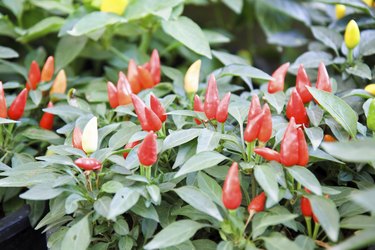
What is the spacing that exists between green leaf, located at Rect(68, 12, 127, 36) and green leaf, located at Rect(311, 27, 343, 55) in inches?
17.9

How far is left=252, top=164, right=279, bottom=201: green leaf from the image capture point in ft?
2.13

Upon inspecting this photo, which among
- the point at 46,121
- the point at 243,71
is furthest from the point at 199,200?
the point at 46,121

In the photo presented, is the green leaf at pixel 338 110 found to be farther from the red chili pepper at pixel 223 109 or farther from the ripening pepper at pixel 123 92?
the ripening pepper at pixel 123 92

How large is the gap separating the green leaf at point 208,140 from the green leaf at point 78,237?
195 millimetres

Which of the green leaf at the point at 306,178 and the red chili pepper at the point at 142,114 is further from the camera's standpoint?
the red chili pepper at the point at 142,114

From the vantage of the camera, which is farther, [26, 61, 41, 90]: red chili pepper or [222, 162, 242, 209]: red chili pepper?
[26, 61, 41, 90]: red chili pepper

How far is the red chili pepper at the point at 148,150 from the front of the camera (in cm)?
71

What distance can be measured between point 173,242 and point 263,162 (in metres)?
0.21

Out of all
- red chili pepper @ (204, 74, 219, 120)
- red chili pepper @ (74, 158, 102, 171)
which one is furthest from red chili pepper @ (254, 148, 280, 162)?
red chili pepper @ (74, 158, 102, 171)

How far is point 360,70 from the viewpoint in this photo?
1.02m

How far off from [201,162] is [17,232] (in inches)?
16.1

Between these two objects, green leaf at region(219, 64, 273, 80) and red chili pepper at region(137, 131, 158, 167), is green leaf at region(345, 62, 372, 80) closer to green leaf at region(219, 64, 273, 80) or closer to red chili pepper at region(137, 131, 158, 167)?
green leaf at region(219, 64, 273, 80)

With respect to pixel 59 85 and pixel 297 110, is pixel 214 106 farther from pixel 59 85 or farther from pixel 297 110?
pixel 59 85

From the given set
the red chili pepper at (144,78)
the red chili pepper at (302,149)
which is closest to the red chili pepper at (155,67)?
the red chili pepper at (144,78)
